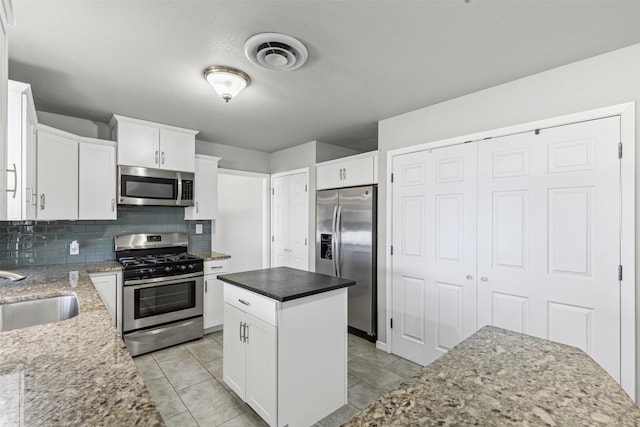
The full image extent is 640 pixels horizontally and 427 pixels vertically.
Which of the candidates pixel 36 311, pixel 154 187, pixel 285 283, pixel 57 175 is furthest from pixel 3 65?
pixel 154 187

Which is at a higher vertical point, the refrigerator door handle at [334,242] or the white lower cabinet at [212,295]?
the refrigerator door handle at [334,242]

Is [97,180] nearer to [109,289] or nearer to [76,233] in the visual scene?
[76,233]

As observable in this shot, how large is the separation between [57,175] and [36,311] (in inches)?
55.5

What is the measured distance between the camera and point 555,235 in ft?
7.03

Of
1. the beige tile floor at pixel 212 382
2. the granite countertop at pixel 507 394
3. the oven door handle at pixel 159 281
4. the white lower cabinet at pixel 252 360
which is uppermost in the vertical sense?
the granite countertop at pixel 507 394

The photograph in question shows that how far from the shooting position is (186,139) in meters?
3.56

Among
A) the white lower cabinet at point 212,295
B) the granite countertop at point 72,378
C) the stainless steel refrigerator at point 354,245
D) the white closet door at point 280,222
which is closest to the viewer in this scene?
the granite countertop at point 72,378

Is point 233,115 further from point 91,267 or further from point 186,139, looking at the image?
point 91,267

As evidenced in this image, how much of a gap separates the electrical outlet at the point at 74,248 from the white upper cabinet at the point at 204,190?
1.10 meters

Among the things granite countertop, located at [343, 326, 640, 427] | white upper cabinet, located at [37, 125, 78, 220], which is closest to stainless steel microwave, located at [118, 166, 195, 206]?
white upper cabinet, located at [37, 125, 78, 220]

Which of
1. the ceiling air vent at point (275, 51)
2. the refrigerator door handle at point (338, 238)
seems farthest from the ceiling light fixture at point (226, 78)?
the refrigerator door handle at point (338, 238)

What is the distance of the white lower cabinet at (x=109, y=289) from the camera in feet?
9.32

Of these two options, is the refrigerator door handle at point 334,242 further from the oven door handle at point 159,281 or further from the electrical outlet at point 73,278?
the electrical outlet at point 73,278

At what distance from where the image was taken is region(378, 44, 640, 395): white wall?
6.32 ft
